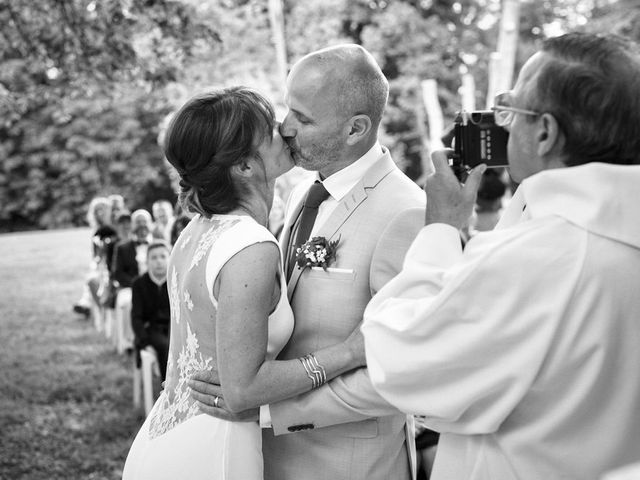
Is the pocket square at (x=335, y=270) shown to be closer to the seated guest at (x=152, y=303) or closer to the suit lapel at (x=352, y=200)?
the suit lapel at (x=352, y=200)

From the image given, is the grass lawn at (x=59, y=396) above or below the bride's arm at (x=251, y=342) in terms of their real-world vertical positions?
below

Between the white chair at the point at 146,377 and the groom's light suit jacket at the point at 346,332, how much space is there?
4.89 meters

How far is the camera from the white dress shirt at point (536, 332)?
158 cm

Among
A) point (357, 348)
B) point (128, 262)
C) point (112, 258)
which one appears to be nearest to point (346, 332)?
point (357, 348)

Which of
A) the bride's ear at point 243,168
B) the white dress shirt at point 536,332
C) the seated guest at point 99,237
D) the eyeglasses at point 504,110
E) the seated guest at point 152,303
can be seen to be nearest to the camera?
the white dress shirt at point 536,332

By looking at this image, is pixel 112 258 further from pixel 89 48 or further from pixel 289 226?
pixel 289 226

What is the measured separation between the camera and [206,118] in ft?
7.86

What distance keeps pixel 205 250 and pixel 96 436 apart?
5082mm

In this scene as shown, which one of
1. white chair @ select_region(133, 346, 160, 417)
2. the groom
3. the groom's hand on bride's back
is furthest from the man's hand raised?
white chair @ select_region(133, 346, 160, 417)

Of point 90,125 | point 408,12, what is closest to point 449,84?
point 408,12

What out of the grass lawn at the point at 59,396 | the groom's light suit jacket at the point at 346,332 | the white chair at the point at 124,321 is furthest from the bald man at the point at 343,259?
the white chair at the point at 124,321

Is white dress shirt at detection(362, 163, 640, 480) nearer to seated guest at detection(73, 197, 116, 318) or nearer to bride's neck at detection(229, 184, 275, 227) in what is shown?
bride's neck at detection(229, 184, 275, 227)

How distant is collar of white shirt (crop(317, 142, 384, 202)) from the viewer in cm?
272

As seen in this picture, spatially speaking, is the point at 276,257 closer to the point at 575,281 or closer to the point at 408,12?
the point at 575,281
